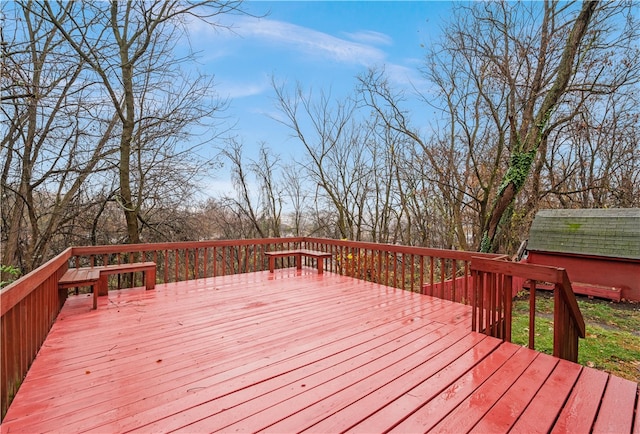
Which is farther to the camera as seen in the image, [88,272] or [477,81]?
[477,81]

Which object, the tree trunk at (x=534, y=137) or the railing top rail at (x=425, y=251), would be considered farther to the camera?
the tree trunk at (x=534, y=137)

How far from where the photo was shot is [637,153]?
29.6 feet

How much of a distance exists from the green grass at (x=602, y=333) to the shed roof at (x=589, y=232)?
145 centimetres

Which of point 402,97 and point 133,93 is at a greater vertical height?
point 402,97

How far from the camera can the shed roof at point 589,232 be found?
8312 mm

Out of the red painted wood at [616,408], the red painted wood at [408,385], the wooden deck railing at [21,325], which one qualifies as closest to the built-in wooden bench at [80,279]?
the wooden deck railing at [21,325]

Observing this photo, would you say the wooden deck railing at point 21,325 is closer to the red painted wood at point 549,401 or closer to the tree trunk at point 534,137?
the red painted wood at point 549,401

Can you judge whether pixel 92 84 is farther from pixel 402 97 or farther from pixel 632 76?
pixel 632 76

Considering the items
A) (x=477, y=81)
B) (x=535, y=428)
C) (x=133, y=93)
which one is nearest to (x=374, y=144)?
(x=477, y=81)

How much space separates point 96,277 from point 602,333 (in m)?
8.14

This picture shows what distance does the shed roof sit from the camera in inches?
327

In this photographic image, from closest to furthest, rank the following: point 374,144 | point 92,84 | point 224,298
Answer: point 224,298
point 92,84
point 374,144

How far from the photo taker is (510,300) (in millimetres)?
2877

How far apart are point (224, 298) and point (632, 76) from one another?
9574 millimetres
